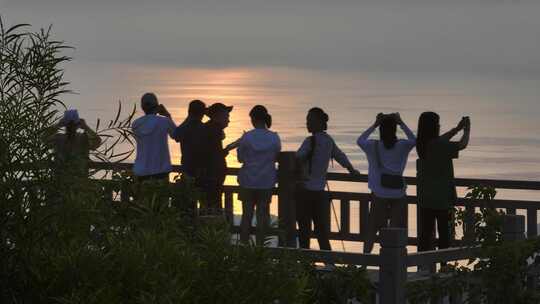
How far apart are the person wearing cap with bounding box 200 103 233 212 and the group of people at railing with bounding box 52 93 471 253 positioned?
1cm

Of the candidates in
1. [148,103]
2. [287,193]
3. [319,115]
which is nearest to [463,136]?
[319,115]

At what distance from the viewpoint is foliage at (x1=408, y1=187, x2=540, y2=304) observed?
35.9 ft

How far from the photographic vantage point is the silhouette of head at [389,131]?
15898 millimetres

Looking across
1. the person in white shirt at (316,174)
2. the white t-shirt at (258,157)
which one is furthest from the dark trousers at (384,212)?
the white t-shirt at (258,157)

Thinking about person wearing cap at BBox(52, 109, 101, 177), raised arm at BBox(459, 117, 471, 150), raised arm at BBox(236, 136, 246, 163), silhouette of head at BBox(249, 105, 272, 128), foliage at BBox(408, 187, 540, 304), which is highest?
silhouette of head at BBox(249, 105, 272, 128)

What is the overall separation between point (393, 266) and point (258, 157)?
262 inches

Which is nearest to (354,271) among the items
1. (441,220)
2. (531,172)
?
(441,220)

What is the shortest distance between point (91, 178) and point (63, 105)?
0.73m

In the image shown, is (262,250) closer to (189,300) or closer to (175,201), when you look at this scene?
(189,300)

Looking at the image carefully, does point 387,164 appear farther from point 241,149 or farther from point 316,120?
point 241,149

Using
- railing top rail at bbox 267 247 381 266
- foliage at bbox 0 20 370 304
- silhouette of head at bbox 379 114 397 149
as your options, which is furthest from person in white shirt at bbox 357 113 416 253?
foliage at bbox 0 20 370 304

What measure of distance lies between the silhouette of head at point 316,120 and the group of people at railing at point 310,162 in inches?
0.4

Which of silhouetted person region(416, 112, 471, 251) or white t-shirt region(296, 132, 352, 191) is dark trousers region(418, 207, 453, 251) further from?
white t-shirt region(296, 132, 352, 191)

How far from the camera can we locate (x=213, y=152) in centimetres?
1723
